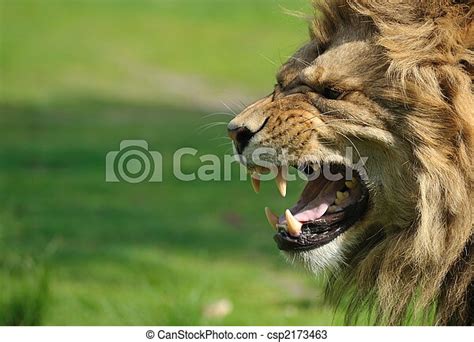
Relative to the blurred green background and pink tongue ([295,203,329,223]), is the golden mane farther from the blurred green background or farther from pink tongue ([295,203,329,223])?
the blurred green background

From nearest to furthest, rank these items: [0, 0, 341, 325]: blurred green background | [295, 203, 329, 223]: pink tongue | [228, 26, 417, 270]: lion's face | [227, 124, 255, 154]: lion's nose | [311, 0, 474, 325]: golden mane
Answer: [311, 0, 474, 325]: golden mane < [228, 26, 417, 270]: lion's face < [227, 124, 255, 154]: lion's nose < [295, 203, 329, 223]: pink tongue < [0, 0, 341, 325]: blurred green background

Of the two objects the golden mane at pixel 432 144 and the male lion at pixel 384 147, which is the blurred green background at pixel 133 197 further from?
the golden mane at pixel 432 144

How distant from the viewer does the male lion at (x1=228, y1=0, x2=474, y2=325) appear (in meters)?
3.64

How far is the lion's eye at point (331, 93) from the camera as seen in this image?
384 centimetres

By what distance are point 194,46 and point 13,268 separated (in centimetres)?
1626

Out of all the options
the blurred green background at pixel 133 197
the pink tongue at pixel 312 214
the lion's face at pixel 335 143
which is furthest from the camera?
the blurred green background at pixel 133 197

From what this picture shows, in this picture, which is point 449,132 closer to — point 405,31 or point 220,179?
point 405,31

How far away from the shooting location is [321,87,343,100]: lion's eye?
12.6 ft

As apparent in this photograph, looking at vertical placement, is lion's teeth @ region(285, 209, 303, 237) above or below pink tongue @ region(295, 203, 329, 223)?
below

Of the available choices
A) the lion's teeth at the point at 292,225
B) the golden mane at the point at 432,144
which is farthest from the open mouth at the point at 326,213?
the golden mane at the point at 432,144

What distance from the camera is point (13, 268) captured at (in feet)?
20.2

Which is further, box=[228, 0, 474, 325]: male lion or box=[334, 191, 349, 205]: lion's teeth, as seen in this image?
box=[334, 191, 349, 205]: lion's teeth

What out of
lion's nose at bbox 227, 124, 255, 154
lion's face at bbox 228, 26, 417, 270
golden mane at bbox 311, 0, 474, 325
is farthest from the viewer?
lion's nose at bbox 227, 124, 255, 154

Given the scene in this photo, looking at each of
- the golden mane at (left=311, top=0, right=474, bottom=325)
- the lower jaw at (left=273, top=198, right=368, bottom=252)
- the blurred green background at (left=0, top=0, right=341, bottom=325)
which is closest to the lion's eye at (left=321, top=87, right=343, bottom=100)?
the golden mane at (left=311, top=0, right=474, bottom=325)
